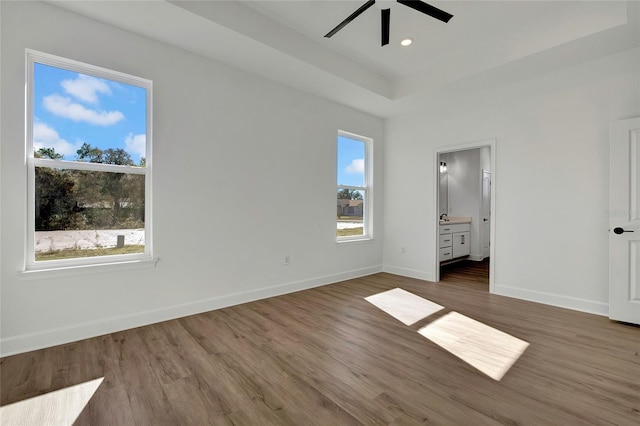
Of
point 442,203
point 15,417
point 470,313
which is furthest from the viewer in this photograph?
point 442,203

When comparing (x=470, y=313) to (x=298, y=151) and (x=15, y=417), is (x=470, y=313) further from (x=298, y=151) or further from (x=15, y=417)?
(x=15, y=417)

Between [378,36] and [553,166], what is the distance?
2630mm

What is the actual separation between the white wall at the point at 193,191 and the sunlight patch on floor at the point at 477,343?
199cm

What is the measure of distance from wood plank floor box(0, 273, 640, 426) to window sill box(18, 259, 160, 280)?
1.94ft

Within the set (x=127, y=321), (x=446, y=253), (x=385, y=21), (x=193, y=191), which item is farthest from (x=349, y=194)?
(x=127, y=321)

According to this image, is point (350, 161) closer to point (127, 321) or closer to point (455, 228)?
point (455, 228)

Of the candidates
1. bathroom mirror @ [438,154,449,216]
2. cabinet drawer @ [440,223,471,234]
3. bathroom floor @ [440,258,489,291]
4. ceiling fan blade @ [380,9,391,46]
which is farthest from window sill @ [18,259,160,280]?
bathroom mirror @ [438,154,449,216]

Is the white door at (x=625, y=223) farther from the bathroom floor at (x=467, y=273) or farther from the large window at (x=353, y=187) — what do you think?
the large window at (x=353, y=187)

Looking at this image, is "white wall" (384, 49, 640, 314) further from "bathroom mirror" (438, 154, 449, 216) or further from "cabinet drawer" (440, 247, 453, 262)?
"bathroom mirror" (438, 154, 449, 216)

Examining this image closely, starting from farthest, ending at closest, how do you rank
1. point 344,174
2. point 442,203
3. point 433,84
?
point 442,203 < point 344,174 < point 433,84

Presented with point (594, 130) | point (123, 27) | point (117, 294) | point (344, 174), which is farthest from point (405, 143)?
point (117, 294)

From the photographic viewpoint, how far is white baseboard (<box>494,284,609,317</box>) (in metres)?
3.23

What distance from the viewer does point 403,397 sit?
1774 mm

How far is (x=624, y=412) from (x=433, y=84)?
368 cm
